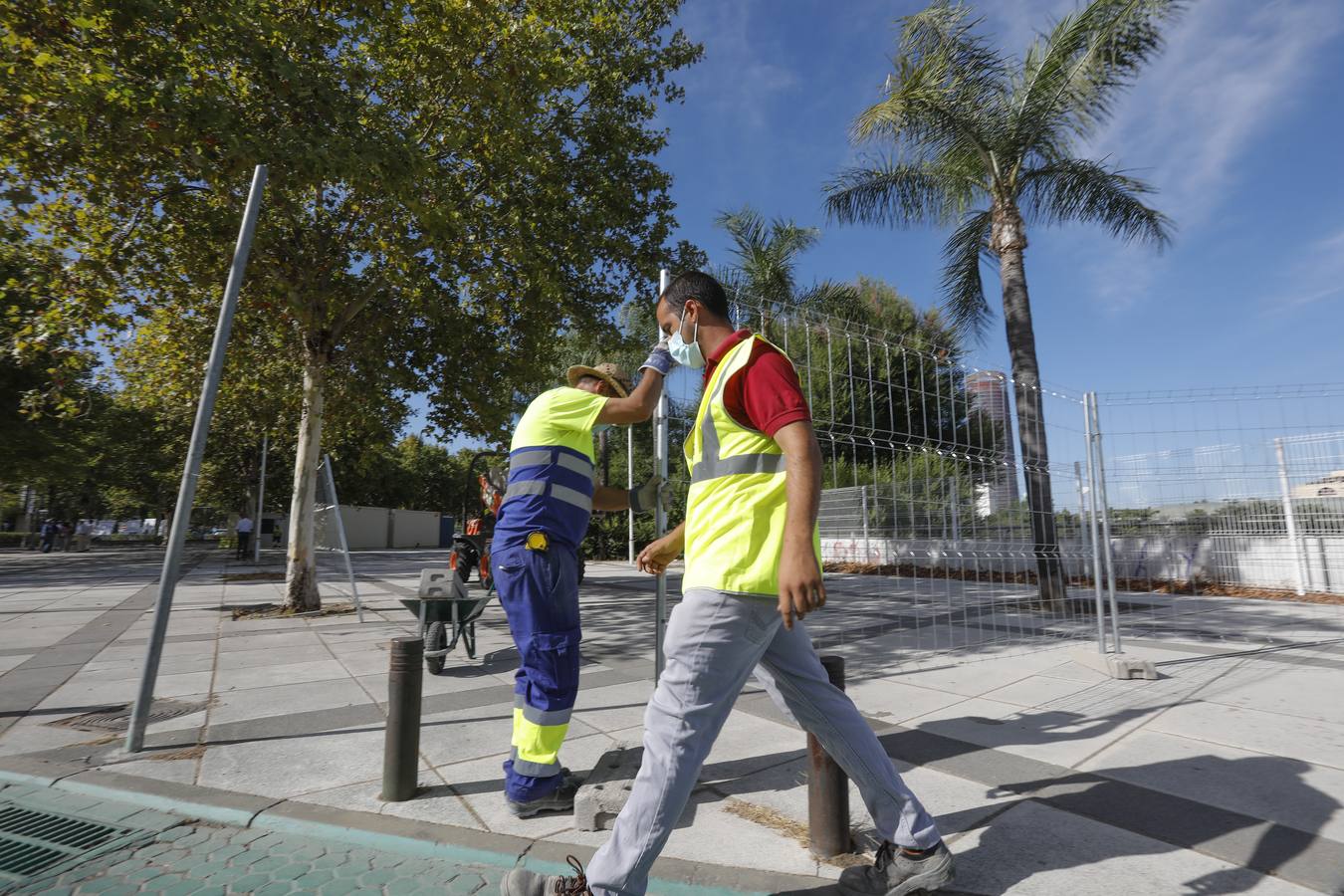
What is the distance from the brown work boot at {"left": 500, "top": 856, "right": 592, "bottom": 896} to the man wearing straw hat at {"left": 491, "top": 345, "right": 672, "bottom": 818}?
2.55 feet

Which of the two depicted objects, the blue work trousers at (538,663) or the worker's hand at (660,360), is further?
the worker's hand at (660,360)

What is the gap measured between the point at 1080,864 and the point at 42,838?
12.9 feet

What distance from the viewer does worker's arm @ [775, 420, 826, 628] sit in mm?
1869

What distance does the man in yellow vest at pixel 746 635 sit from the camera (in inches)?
73.2

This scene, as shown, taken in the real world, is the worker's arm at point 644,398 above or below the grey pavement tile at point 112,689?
above

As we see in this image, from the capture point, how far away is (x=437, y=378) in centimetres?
1031

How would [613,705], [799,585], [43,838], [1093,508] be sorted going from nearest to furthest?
1. [799,585]
2. [43,838]
3. [613,705]
4. [1093,508]

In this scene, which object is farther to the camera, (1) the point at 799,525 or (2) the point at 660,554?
(2) the point at 660,554

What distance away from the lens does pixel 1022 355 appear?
35.5 feet

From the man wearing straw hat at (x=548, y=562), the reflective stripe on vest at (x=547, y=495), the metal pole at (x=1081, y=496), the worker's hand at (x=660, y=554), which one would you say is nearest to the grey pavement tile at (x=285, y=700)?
the man wearing straw hat at (x=548, y=562)

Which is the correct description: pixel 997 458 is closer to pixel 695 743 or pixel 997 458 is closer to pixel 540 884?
pixel 695 743

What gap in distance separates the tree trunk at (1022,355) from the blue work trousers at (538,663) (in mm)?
6799

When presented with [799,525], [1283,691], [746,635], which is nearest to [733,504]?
[799,525]

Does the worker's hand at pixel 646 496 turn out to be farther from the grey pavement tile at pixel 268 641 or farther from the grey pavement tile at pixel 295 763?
the grey pavement tile at pixel 268 641
